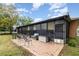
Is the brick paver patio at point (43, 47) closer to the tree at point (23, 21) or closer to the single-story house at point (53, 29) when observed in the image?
the single-story house at point (53, 29)

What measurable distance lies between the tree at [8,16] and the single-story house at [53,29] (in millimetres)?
160

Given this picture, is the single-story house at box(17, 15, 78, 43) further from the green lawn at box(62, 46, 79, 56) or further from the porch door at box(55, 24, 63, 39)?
the green lawn at box(62, 46, 79, 56)

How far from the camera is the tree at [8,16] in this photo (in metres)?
2.97

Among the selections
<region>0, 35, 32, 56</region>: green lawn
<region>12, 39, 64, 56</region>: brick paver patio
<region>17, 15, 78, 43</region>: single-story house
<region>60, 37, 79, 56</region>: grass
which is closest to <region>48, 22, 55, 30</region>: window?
<region>17, 15, 78, 43</region>: single-story house

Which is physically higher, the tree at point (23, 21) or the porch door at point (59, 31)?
the tree at point (23, 21)

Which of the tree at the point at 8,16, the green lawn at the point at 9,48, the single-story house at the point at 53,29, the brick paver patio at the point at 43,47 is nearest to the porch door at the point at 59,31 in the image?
the single-story house at the point at 53,29

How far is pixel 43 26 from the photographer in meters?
3.00

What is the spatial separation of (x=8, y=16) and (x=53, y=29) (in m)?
0.79

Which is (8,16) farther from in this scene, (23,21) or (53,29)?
(53,29)

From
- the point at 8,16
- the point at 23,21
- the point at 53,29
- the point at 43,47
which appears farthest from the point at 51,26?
the point at 8,16

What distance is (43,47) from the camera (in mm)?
2957

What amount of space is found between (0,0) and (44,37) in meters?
0.95

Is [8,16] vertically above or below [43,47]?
above

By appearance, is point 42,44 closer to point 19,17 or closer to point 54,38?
point 54,38
